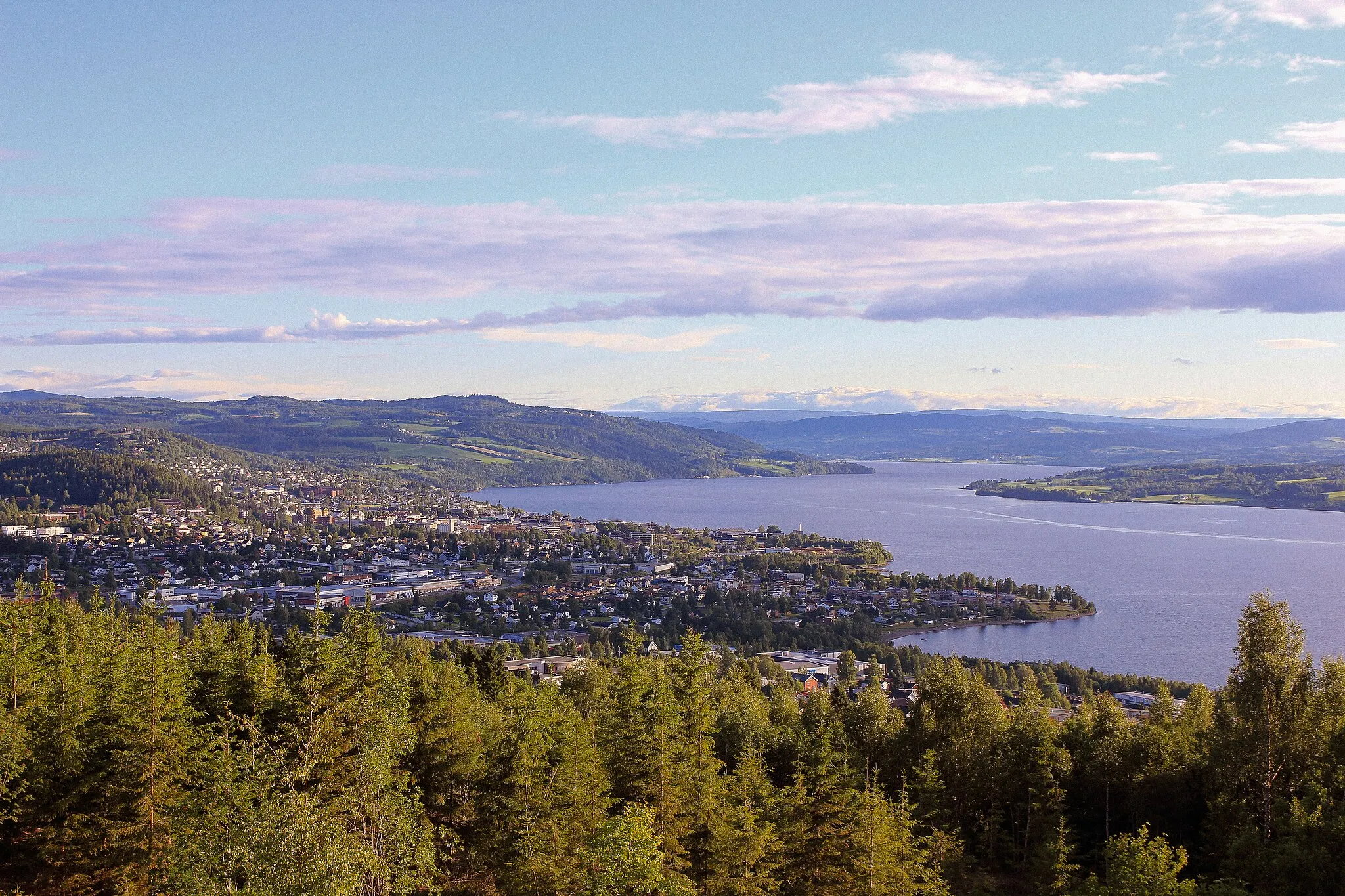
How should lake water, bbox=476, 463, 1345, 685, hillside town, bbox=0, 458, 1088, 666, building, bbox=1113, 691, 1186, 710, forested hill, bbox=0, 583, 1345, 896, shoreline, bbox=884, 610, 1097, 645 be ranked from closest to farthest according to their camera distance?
forested hill, bbox=0, 583, 1345, 896 < building, bbox=1113, 691, 1186, 710 < lake water, bbox=476, 463, 1345, 685 < hillside town, bbox=0, 458, 1088, 666 < shoreline, bbox=884, 610, 1097, 645

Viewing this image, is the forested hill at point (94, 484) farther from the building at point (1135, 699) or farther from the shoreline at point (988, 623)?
the building at point (1135, 699)

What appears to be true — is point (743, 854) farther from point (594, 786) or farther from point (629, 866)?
point (629, 866)

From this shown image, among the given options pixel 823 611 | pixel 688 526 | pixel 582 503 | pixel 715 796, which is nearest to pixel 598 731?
pixel 715 796

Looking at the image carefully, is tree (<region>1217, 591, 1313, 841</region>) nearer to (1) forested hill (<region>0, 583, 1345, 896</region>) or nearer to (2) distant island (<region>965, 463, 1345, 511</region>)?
(1) forested hill (<region>0, 583, 1345, 896</region>)

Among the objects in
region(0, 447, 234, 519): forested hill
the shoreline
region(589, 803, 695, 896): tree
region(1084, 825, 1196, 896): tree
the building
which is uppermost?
region(589, 803, 695, 896): tree

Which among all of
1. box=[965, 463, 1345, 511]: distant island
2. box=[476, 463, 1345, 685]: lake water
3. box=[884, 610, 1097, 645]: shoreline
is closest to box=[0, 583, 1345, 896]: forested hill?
box=[476, 463, 1345, 685]: lake water

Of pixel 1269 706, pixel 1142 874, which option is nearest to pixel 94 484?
pixel 1269 706

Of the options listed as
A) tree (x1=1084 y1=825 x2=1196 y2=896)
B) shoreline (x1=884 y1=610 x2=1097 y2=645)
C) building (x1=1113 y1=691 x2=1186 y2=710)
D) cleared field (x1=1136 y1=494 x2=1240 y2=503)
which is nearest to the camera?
tree (x1=1084 y1=825 x2=1196 y2=896)

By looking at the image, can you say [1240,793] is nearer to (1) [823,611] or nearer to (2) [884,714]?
(2) [884,714]
